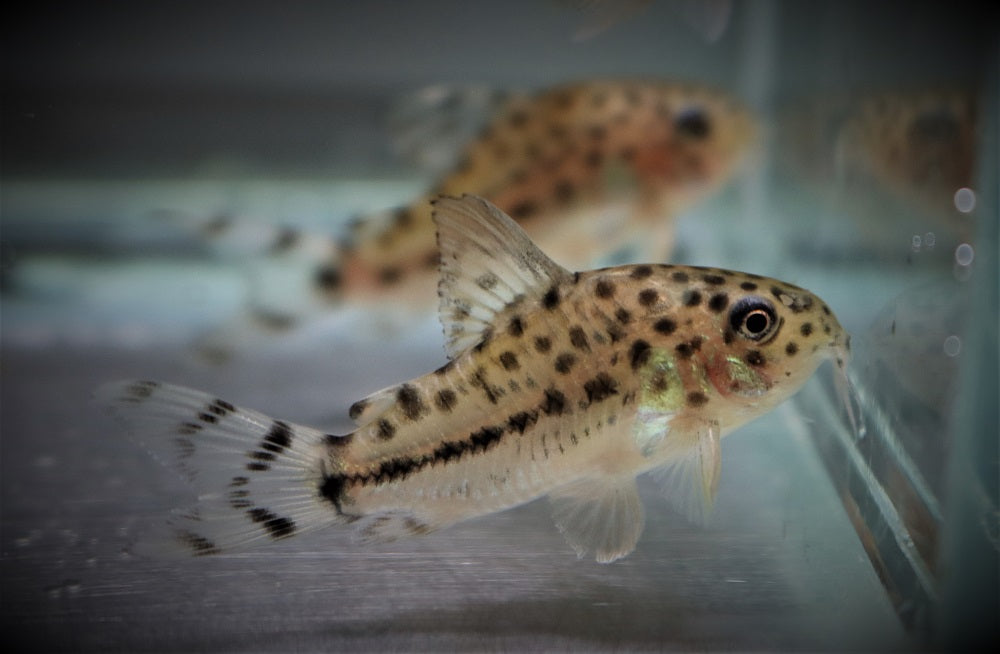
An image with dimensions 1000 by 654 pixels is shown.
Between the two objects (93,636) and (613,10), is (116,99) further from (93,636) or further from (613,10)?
(93,636)

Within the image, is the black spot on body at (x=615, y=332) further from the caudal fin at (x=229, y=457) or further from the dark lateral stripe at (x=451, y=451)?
the caudal fin at (x=229, y=457)

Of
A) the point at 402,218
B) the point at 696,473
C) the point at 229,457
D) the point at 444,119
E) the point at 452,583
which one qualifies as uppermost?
the point at 444,119

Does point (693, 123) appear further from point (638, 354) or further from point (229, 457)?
point (229, 457)

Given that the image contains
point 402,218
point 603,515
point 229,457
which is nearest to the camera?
point 229,457

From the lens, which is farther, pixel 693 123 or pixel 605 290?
pixel 693 123

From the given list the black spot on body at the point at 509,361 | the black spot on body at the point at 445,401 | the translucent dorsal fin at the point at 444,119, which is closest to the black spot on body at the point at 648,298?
the black spot on body at the point at 509,361

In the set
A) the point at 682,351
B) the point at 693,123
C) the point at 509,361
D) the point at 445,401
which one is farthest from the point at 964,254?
the point at 693,123

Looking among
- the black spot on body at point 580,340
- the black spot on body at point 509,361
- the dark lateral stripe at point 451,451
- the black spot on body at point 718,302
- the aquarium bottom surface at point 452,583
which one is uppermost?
the black spot on body at point 718,302
